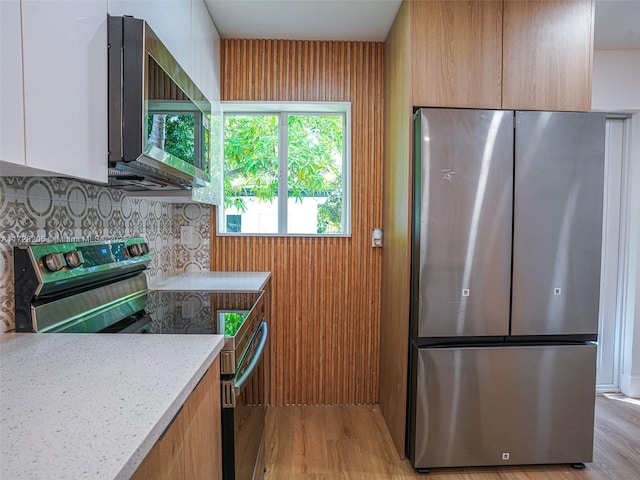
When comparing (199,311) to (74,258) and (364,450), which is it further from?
(364,450)

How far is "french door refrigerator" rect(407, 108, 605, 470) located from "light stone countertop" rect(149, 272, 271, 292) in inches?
33.4

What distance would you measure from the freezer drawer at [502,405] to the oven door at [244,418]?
80 centimetres

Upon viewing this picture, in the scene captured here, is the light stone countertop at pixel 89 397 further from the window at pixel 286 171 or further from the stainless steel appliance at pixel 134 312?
the window at pixel 286 171

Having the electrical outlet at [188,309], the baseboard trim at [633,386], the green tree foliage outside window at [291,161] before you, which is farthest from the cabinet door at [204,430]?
the baseboard trim at [633,386]

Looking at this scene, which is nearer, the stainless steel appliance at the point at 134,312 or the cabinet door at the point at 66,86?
the cabinet door at the point at 66,86

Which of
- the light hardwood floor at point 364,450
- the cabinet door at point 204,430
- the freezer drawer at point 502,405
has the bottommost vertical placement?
the light hardwood floor at point 364,450

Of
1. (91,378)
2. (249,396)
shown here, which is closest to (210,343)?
(91,378)

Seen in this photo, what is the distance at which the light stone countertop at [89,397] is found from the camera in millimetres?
469

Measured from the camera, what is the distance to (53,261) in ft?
3.50

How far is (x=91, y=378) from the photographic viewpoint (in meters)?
0.72

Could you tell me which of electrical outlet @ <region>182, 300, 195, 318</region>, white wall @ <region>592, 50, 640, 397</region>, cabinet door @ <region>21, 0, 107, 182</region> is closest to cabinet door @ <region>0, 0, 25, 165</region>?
cabinet door @ <region>21, 0, 107, 182</region>

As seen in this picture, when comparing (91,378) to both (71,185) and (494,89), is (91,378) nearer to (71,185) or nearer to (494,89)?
→ (71,185)

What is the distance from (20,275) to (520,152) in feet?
6.74

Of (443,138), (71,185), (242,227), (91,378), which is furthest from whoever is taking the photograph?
(242,227)
